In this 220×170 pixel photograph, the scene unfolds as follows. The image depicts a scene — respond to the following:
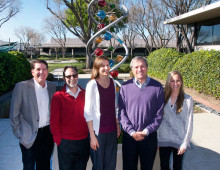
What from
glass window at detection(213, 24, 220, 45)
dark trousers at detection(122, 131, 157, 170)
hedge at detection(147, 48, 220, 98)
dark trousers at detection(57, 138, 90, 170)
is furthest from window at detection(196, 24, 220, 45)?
dark trousers at detection(57, 138, 90, 170)

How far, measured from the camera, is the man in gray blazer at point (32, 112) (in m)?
2.32

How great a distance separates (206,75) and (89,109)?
6.65 m

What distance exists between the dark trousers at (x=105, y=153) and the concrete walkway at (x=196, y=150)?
24.3 inches

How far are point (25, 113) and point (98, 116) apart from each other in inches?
35.1

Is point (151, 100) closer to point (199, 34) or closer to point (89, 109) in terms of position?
point (89, 109)

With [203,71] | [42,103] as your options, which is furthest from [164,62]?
[42,103]

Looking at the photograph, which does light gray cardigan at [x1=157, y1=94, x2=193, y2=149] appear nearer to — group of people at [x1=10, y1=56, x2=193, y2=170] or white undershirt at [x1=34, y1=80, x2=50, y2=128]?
group of people at [x1=10, y1=56, x2=193, y2=170]

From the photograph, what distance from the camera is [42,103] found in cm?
248

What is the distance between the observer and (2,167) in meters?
3.32

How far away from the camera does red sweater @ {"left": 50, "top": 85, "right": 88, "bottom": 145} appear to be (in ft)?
7.34

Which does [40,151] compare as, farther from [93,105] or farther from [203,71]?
[203,71]

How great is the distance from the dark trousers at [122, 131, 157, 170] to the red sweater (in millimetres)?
576

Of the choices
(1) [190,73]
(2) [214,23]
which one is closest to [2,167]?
(1) [190,73]

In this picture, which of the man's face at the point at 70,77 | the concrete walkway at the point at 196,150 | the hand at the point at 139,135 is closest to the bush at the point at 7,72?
the concrete walkway at the point at 196,150
